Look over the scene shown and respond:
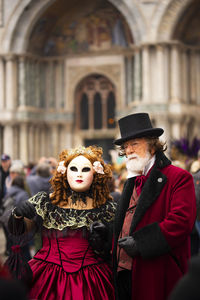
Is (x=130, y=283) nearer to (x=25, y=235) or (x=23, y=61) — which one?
(x=25, y=235)

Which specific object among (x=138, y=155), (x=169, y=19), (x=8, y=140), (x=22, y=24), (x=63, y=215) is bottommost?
(x=63, y=215)

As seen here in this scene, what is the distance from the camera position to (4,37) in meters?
18.1

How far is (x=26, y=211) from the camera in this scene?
369 cm

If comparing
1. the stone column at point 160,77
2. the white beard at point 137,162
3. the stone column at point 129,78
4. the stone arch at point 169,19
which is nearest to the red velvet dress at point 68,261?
the white beard at point 137,162

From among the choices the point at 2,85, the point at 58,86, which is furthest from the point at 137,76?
the point at 2,85

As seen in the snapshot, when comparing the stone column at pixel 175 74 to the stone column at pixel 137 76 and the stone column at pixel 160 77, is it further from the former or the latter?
the stone column at pixel 137 76

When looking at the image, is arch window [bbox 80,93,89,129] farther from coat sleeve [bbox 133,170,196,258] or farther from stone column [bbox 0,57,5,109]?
coat sleeve [bbox 133,170,196,258]

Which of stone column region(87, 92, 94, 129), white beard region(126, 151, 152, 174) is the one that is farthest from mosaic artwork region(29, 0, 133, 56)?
white beard region(126, 151, 152, 174)

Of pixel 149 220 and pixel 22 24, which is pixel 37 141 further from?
pixel 149 220

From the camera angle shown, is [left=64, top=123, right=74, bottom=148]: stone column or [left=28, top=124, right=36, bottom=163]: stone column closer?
[left=28, top=124, right=36, bottom=163]: stone column

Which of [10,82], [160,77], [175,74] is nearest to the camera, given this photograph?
[160,77]

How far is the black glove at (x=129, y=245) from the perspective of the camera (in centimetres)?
328

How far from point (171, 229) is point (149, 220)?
206 millimetres

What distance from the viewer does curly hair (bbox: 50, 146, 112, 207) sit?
397 centimetres
